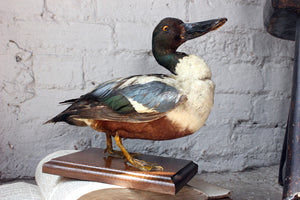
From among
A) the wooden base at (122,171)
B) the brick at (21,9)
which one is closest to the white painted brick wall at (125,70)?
the brick at (21,9)

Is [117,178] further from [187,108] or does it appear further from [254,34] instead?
[254,34]

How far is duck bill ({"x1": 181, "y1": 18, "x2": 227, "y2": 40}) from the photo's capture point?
2.16 feet

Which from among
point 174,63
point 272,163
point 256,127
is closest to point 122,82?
point 174,63

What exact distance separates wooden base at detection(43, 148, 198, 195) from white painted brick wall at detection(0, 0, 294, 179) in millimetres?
329

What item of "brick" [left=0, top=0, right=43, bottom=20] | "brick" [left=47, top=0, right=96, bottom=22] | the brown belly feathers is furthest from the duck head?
"brick" [left=0, top=0, right=43, bottom=20]

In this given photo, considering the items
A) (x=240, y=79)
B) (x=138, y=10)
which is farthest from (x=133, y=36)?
(x=240, y=79)

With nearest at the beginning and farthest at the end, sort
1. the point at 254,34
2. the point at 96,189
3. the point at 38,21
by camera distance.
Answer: the point at 96,189
the point at 38,21
the point at 254,34

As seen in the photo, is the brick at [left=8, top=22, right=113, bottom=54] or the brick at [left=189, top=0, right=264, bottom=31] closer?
the brick at [left=8, top=22, right=113, bottom=54]

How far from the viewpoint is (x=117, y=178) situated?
61cm

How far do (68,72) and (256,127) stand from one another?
823 millimetres

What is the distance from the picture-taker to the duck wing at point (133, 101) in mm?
604

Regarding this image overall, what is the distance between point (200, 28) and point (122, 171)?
41 centimetres

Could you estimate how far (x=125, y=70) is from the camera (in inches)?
40.9

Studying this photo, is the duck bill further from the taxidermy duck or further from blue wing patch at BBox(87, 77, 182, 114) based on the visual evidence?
blue wing patch at BBox(87, 77, 182, 114)
